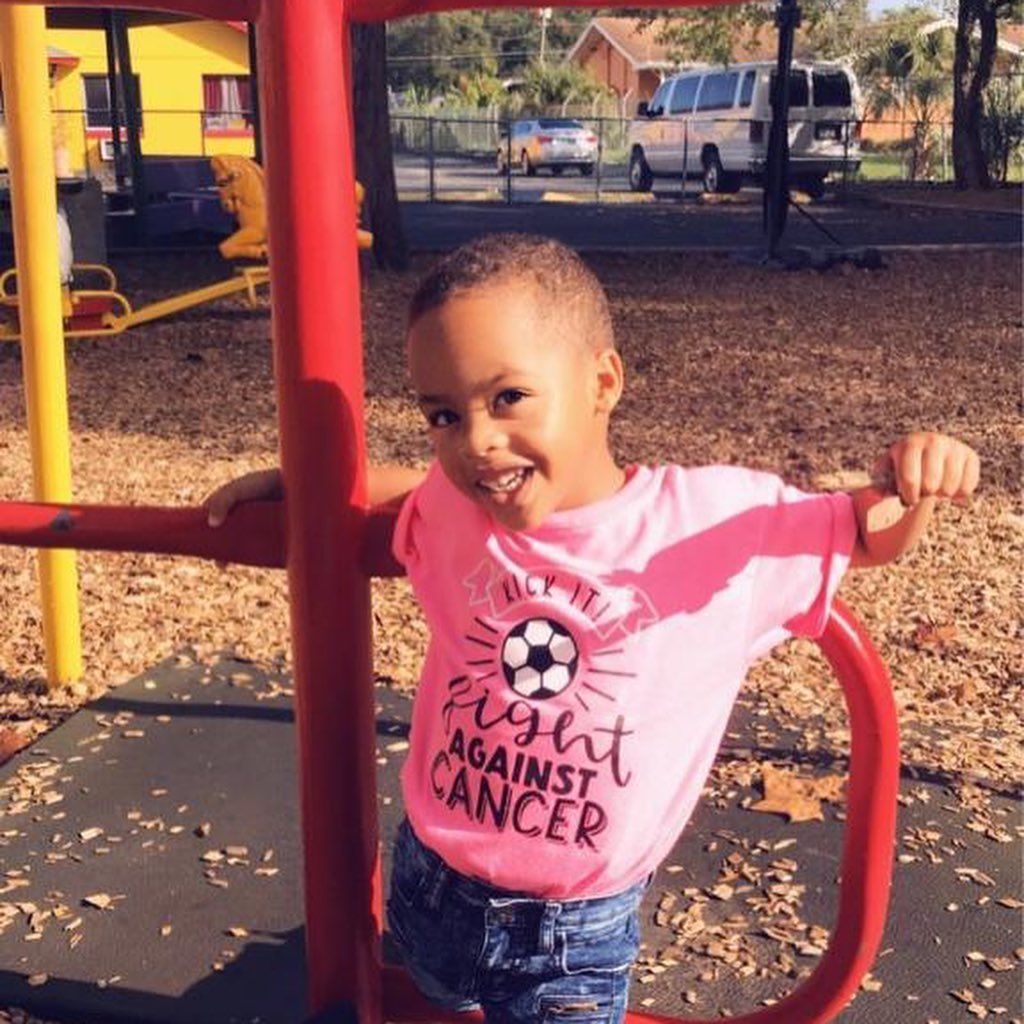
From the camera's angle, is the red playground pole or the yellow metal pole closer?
the red playground pole

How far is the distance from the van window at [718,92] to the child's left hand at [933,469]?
20.3m

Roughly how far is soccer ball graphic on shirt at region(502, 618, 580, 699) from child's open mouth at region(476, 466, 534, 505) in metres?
0.13

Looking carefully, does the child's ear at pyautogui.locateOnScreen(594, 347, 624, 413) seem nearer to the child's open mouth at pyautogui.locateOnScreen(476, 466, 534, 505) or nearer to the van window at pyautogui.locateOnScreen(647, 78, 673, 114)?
the child's open mouth at pyautogui.locateOnScreen(476, 466, 534, 505)

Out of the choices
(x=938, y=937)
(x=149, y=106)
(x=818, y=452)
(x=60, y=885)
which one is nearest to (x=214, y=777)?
(x=60, y=885)

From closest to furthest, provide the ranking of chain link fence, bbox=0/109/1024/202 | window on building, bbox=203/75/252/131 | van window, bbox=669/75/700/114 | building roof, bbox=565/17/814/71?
chain link fence, bbox=0/109/1024/202, van window, bbox=669/75/700/114, window on building, bbox=203/75/252/131, building roof, bbox=565/17/814/71

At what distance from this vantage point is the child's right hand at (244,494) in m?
1.54

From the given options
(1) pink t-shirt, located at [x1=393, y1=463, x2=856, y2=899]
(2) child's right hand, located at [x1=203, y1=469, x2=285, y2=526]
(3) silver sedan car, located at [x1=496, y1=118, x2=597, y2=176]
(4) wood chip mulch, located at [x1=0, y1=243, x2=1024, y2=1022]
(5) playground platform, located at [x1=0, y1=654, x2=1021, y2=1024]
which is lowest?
(5) playground platform, located at [x1=0, y1=654, x2=1021, y2=1024]

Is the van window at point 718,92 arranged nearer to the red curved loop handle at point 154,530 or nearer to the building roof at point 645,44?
the red curved loop handle at point 154,530

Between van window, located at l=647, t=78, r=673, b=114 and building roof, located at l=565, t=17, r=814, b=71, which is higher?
building roof, located at l=565, t=17, r=814, b=71

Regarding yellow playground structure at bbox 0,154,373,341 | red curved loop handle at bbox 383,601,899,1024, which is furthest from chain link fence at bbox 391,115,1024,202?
red curved loop handle at bbox 383,601,899,1024

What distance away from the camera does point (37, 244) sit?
2705mm

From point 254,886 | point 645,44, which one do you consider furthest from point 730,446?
point 645,44

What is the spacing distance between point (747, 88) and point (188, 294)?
46.3 feet

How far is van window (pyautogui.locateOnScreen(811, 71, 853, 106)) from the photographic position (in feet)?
66.5
